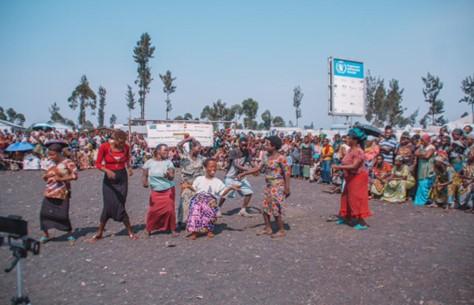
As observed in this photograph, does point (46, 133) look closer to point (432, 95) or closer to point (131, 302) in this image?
point (131, 302)

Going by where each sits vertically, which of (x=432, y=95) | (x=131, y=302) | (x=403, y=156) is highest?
(x=432, y=95)

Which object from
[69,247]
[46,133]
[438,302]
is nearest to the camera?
[438,302]

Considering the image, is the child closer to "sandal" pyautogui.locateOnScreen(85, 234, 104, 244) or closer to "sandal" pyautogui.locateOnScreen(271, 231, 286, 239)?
"sandal" pyautogui.locateOnScreen(271, 231, 286, 239)

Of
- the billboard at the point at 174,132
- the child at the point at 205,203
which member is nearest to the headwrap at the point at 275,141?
the child at the point at 205,203

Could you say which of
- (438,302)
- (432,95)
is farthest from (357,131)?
(432,95)

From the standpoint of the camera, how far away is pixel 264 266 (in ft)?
15.9

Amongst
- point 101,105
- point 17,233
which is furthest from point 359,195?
point 101,105

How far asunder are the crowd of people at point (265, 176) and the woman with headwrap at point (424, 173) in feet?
0.08

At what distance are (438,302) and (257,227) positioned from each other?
3.68 meters

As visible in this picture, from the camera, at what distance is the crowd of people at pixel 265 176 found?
19.7 ft

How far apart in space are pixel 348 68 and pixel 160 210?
42.0 feet

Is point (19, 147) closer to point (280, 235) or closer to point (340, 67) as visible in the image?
point (340, 67)

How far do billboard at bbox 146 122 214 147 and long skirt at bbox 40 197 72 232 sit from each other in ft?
31.2

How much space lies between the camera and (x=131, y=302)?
3.78 metres
